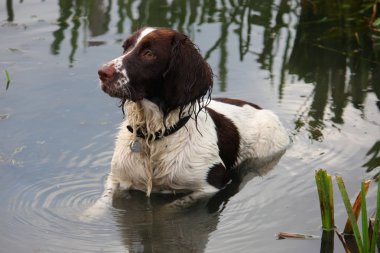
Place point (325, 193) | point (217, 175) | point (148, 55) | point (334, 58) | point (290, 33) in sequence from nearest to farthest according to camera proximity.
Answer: point (325, 193) → point (148, 55) → point (217, 175) → point (334, 58) → point (290, 33)

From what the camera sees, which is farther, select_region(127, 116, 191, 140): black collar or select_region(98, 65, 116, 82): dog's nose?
select_region(127, 116, 191, 140): black collar

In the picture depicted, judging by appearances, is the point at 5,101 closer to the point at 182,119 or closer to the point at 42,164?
the point at 42,164

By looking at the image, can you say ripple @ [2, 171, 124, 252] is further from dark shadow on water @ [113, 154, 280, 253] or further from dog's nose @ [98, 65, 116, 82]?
dog's nose @ [98, 65, 116, 82]

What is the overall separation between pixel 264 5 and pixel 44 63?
3.35m

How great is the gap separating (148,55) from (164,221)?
1229 mm

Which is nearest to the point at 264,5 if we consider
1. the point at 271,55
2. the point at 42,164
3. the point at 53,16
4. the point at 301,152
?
the point at 271,55

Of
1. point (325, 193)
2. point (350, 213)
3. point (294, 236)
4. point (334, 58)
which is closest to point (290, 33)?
point (334, 58)

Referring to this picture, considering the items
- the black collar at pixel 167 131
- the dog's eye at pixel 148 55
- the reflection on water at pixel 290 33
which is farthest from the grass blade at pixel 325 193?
the reflection on water at pixel 290 33

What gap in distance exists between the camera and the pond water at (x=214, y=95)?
19.8ft

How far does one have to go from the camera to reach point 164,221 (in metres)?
6.22

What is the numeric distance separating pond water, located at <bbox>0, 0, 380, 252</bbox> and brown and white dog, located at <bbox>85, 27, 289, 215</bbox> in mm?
183

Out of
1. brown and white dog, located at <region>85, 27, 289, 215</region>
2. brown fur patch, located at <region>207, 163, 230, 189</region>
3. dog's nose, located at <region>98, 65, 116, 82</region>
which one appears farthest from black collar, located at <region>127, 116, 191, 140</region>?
dog's nose, located at <region>98, 65, 116, 82</region>

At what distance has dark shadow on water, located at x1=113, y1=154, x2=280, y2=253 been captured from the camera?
583 cm

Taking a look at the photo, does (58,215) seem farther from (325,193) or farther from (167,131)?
(325,193)
